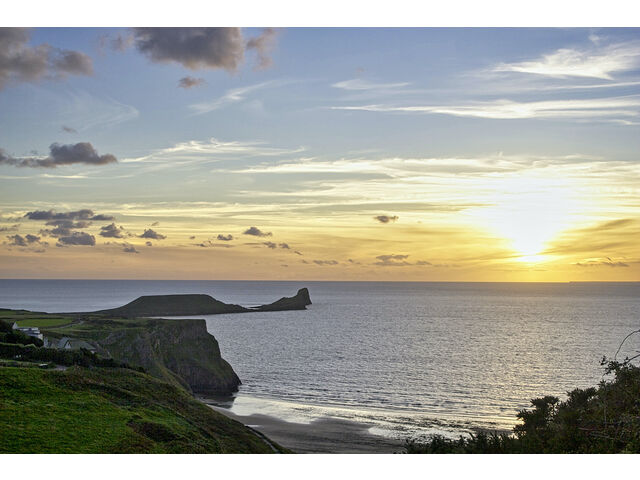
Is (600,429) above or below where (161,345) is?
above

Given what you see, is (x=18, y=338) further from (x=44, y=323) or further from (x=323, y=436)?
(x=44, y=323)

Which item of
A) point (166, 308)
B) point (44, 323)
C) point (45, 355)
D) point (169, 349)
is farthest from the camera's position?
point (166, 308)

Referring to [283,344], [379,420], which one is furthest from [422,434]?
[283,344]

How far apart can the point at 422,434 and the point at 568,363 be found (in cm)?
4603

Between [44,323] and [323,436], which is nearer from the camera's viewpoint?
[323,436]

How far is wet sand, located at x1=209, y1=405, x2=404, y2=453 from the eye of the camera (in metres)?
40.2

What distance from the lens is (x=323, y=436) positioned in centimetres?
4366

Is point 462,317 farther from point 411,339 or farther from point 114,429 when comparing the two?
point 114,429

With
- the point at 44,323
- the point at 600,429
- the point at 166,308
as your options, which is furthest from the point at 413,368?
the point at 166,308

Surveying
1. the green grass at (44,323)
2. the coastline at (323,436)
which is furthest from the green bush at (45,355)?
the green grass at (44,323)

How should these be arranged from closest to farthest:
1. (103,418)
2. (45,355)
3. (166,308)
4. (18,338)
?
(103,418), (45,355), (18,338), (166,308)

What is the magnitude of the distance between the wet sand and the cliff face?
12.8 metres

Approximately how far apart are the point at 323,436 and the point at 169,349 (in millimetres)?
29126

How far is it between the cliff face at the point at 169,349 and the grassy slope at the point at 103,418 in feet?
76.3
